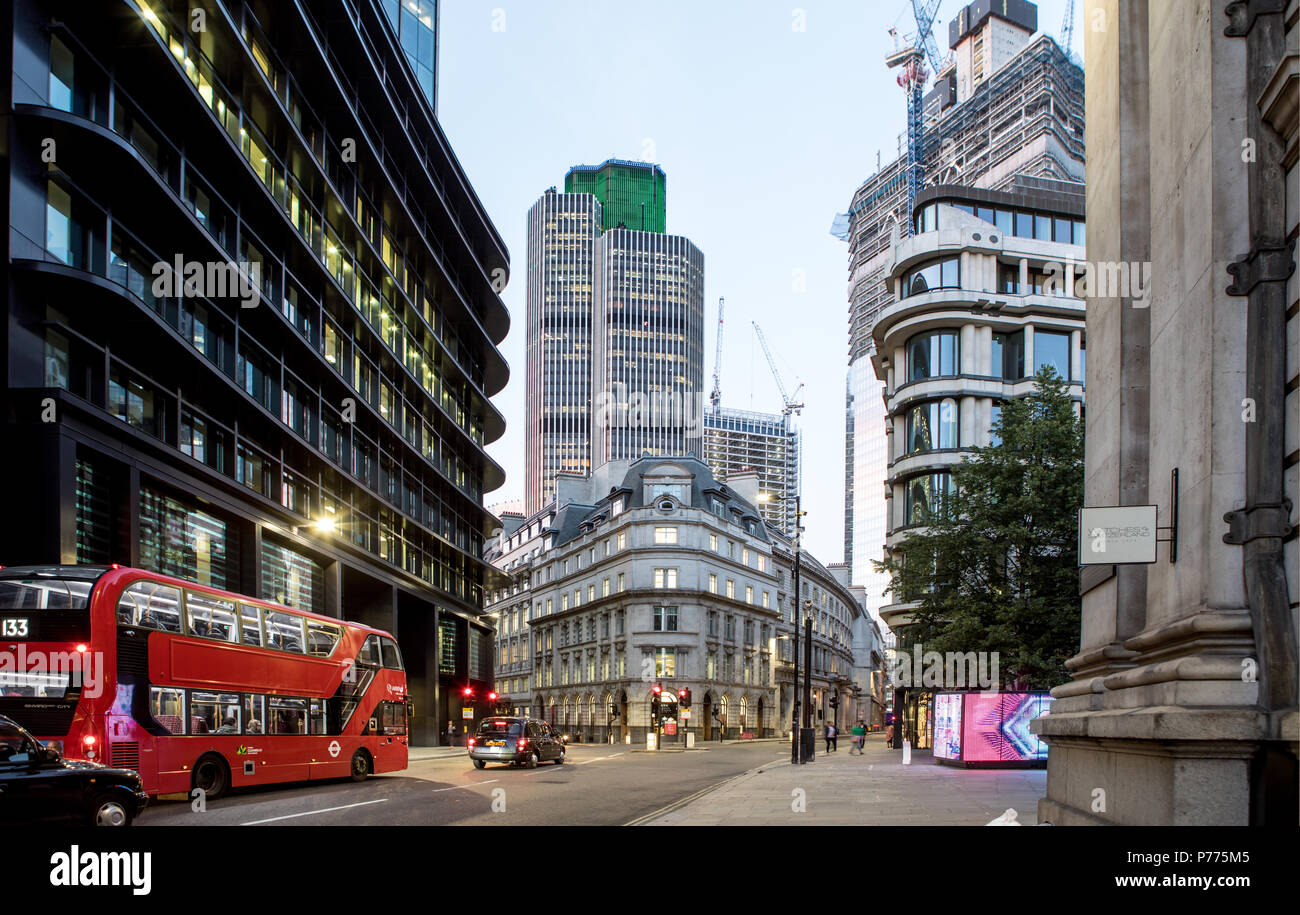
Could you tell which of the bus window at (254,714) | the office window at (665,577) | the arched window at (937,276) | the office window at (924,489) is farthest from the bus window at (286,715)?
the office window at (665,577)

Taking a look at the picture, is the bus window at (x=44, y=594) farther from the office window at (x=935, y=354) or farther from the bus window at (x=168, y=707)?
the office window at (x=935, y=354)

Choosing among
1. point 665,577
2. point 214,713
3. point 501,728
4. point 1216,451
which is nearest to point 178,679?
point 214,713

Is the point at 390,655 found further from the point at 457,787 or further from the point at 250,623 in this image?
the point at 250,623

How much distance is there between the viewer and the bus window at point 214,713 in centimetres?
2075

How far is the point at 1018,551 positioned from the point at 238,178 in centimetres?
2751

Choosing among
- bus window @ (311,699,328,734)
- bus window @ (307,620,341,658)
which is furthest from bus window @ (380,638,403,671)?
bus window @ (311,699,328,734)

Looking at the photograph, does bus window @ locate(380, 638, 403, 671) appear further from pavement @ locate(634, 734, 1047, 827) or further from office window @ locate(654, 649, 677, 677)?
office window @ locate(654, 649, 677, 677)

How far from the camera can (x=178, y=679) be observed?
66.3ft

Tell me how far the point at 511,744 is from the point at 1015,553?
728 inches

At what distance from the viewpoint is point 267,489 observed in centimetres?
3722

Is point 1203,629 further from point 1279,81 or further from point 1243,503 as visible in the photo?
point 1279,81

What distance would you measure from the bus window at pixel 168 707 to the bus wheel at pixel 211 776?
44.3 inches

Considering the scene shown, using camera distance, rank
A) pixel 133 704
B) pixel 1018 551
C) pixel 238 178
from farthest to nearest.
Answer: pixel 1018 551
pixel 238 178
pixel 133 704
